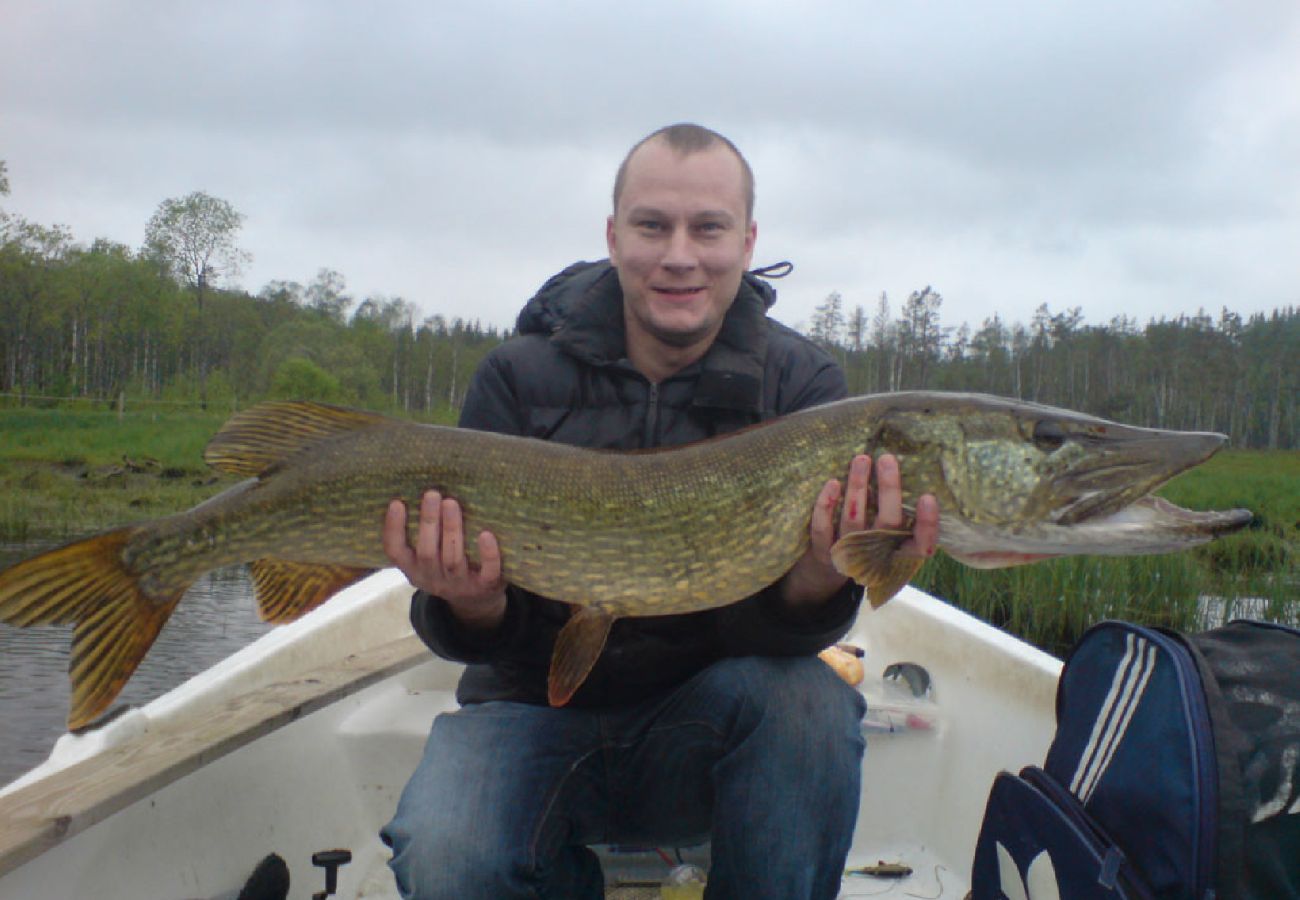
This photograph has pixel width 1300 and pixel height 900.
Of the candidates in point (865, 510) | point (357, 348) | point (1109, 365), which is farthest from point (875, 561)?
point (1109, 365)

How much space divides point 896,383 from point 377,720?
135 feet

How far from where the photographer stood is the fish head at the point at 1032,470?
5.36 ft

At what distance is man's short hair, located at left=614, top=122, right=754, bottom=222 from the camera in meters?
2.04

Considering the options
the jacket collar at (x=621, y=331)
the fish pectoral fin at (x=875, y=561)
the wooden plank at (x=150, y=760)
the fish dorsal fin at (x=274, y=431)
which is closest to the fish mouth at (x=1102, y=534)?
the fish pectoral fin at (x=875, y=561)

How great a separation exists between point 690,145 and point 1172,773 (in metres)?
1.46

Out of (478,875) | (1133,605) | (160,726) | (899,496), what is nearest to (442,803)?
(478,875)

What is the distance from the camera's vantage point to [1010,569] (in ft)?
17.2

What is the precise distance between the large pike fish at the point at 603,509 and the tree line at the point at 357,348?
2972cm

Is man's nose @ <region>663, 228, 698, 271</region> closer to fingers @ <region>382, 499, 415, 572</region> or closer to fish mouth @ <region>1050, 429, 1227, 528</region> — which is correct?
fingers @ <region>382, 499, 415, 572</region>

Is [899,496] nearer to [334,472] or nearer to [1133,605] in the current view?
[334,472]

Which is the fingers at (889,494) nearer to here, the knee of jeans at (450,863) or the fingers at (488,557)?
the fingers at (488,557)

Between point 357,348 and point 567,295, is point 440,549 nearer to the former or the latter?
point 567,295

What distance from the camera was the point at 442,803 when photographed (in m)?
1.62

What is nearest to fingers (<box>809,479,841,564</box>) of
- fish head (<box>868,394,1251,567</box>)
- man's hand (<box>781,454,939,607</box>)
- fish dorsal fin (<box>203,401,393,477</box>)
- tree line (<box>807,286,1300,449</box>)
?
man's hand (<box>781,454,939,607</box>)
